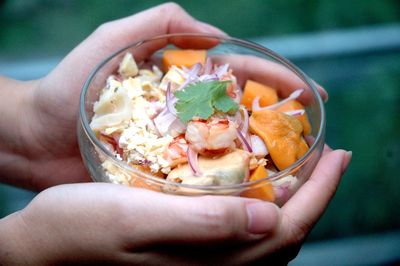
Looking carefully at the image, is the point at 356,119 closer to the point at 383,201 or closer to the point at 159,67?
the point at 383,201

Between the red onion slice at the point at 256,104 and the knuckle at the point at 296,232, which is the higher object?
the red onion slice at the point at 256,104

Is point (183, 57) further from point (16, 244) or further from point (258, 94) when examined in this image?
point (16, 244)

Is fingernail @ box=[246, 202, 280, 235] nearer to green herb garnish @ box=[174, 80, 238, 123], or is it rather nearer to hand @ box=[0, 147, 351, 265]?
hand @ box=[0, 147, 351, 265]

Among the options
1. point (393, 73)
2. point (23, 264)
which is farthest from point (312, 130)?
point (393, 73)

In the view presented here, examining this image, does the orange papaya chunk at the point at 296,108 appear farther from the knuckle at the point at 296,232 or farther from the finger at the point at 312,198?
the knuckle at the point at 296,232

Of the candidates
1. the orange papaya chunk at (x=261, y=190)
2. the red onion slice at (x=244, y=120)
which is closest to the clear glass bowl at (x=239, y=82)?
the orange papaya chunk at (x=261, y=190)

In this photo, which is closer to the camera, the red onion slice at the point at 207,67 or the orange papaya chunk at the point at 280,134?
the orange papaya chunk at the point at 280,134

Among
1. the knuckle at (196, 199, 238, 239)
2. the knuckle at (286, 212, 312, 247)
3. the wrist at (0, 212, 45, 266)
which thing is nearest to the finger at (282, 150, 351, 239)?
the knuckle at (286, 212, 312, 247)

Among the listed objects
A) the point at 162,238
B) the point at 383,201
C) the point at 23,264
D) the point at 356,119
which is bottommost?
the point at 383,201
